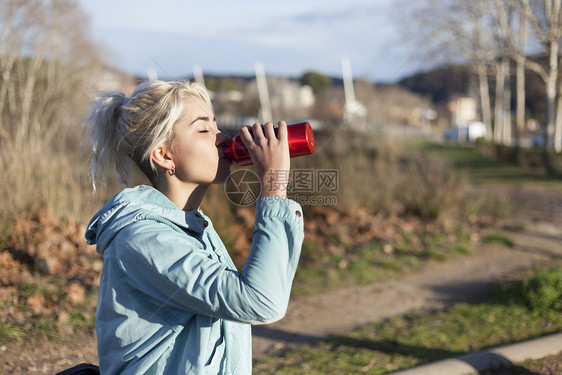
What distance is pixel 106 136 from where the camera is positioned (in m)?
1.86

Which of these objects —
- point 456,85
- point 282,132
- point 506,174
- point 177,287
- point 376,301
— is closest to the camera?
point 177,287

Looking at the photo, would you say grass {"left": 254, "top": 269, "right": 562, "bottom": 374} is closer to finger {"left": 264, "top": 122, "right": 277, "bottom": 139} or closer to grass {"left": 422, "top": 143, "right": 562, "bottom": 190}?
finger {"left": 264, "top": 122, "right": 277, "bottom": 139}

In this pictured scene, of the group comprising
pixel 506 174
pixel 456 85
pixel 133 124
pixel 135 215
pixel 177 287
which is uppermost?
pixel 456 85

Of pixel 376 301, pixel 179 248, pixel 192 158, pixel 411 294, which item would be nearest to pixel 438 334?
pixel 376 301

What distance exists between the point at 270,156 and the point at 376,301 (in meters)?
4.22

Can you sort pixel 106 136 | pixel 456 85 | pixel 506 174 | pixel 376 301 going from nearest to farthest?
pixel 106 136, pixel 376 301, pixel 506 174, pixel 456 85

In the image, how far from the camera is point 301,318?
501cm

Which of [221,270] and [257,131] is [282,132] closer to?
[257,131]

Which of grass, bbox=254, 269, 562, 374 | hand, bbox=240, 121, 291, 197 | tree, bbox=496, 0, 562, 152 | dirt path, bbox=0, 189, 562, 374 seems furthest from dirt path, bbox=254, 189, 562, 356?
tree, bbox=496, 0, 562, 152

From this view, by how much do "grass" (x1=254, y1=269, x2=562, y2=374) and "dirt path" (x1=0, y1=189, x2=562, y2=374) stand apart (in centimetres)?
26

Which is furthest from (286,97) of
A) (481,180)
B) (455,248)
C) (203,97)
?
(203,97)

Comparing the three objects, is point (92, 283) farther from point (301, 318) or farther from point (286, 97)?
point (286, 97)

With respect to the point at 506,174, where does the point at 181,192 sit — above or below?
above

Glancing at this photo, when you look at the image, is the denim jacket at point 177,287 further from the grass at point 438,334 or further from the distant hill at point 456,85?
the distant hill at point 456,85
